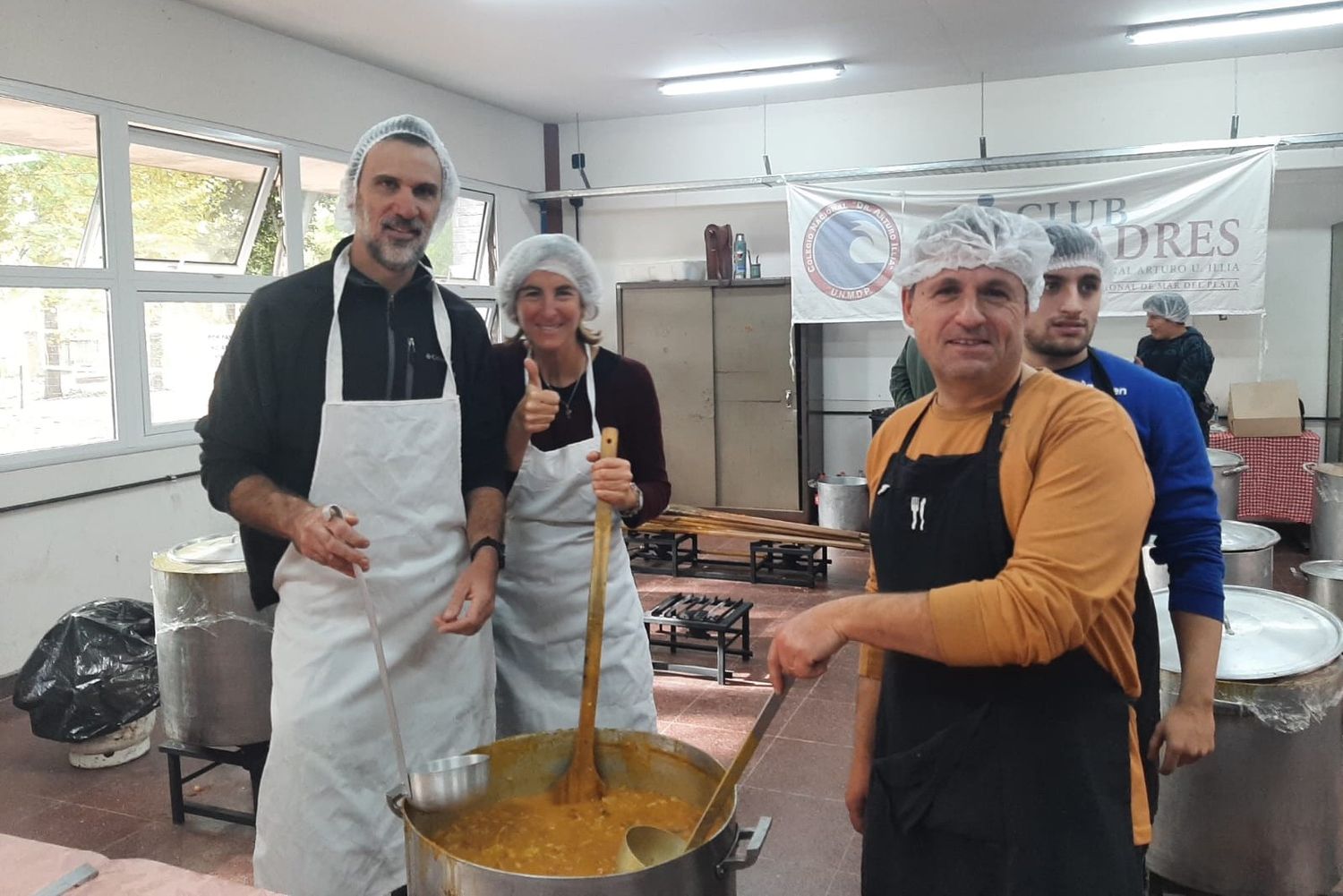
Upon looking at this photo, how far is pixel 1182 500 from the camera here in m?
1.44

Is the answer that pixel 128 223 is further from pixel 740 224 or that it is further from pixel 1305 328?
pixel 1305 328

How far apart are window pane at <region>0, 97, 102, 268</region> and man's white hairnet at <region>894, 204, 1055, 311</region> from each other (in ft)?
13.2

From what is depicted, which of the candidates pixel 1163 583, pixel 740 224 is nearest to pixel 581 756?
pixel 1163 583

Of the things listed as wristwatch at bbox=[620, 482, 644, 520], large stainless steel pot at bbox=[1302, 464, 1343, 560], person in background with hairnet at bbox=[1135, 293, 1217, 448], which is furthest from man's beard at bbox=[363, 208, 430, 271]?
person in background with hairnet at bbox=[1135, 293, 1217, 448]

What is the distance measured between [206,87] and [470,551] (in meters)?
4.08

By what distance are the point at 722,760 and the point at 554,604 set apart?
52.3 inches

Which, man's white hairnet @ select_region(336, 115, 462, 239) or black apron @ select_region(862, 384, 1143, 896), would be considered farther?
man's white hairnet @ select_region(336, 115, 462, 239)

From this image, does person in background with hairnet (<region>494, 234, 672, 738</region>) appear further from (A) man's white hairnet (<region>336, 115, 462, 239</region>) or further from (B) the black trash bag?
(B) the black trash bag

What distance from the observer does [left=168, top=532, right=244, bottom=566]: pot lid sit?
2.64 metres

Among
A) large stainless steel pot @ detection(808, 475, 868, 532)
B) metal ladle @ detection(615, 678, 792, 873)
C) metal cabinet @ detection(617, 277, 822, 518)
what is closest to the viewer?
metal ladle @ detection(615, 678, 792, 873)

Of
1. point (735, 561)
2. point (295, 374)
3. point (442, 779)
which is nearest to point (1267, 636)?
point (442, 779)

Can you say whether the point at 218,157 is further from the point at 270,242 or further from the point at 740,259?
the point at 740,259

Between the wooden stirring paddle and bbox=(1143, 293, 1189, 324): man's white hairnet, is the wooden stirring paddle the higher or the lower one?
the lower one

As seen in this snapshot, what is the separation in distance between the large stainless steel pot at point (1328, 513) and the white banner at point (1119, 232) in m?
1.46
